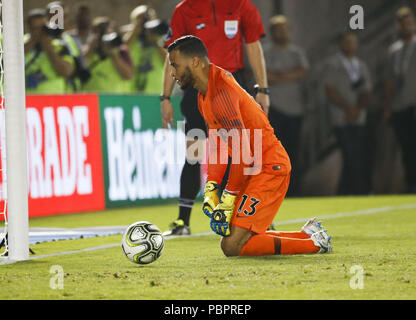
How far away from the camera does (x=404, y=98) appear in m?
13.4

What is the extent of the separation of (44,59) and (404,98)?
547 cm

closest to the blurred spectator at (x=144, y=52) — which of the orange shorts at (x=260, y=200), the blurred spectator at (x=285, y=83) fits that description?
the blurred spectator at (x=285, y=83)

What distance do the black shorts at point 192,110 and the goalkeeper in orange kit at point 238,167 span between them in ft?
4.74

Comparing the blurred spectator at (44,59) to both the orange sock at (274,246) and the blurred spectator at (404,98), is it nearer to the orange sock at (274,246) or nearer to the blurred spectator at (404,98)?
the blurred spectator at (404,98)

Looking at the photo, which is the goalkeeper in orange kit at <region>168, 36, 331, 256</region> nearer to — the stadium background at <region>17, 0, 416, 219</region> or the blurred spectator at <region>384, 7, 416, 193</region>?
the blurred spectator at <region>384, 7, 416, 193</region>

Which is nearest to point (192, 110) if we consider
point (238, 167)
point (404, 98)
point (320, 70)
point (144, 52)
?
point (238, 167)

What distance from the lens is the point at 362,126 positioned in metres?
13.4

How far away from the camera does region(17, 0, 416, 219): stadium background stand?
14047mm

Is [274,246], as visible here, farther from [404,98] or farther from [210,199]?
[404,98]

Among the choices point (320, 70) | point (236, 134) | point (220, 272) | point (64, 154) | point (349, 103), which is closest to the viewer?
point (220, 272)

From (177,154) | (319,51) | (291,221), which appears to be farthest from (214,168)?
(319,51)

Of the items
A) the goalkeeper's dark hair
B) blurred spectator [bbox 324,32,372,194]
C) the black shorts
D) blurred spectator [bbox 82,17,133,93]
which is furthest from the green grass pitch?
blurred spectator [bbox 324,32,372,194]

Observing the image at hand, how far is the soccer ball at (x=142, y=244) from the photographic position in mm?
6164

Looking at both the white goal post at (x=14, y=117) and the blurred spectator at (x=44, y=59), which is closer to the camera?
the white goal post at (x=14, y=117)
